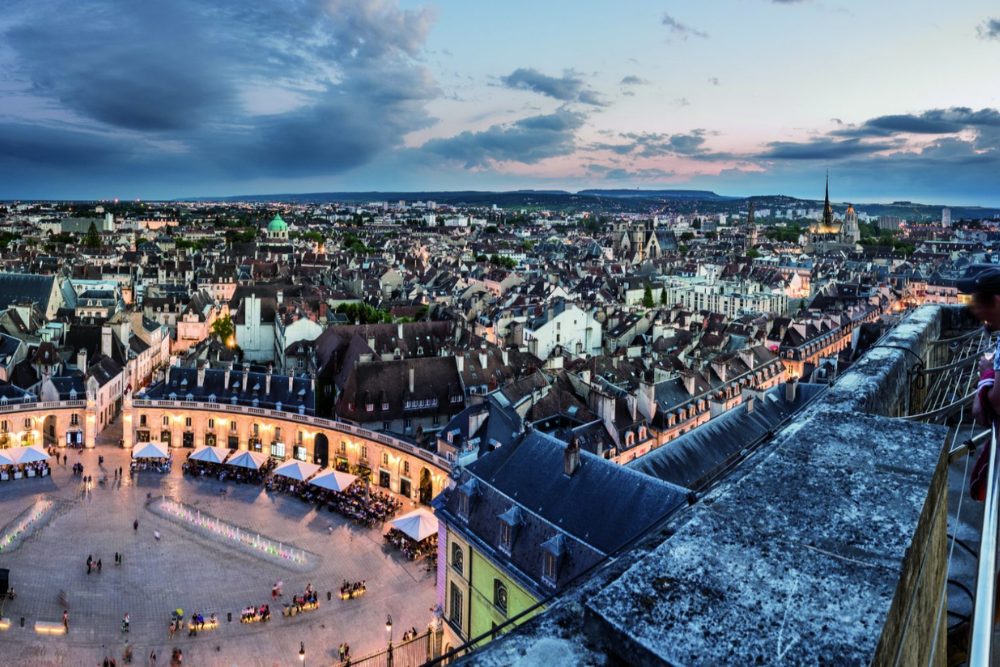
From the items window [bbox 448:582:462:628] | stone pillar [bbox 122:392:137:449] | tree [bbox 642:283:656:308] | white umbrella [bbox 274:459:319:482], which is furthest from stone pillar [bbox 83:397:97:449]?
tree [bbox 642:283:656:308]

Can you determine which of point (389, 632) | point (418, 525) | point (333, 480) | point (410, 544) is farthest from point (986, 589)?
point (333, 480)

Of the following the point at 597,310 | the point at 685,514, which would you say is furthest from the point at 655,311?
the point at 685,514

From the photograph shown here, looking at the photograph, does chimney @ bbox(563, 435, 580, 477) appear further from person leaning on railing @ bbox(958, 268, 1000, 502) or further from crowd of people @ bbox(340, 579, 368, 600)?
person leaning on railing @ bbox(958, 268, 1000, 502)

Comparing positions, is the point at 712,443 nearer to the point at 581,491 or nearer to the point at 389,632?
the point at 581,491

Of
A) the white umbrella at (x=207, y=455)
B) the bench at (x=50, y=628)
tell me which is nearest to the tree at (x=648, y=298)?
the white umbrella at (x=207, y=455)

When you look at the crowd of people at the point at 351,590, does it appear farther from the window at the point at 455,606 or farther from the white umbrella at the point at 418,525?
the window at the point at 455,606

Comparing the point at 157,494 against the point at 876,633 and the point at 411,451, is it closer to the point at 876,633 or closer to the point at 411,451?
the point at 411,451
